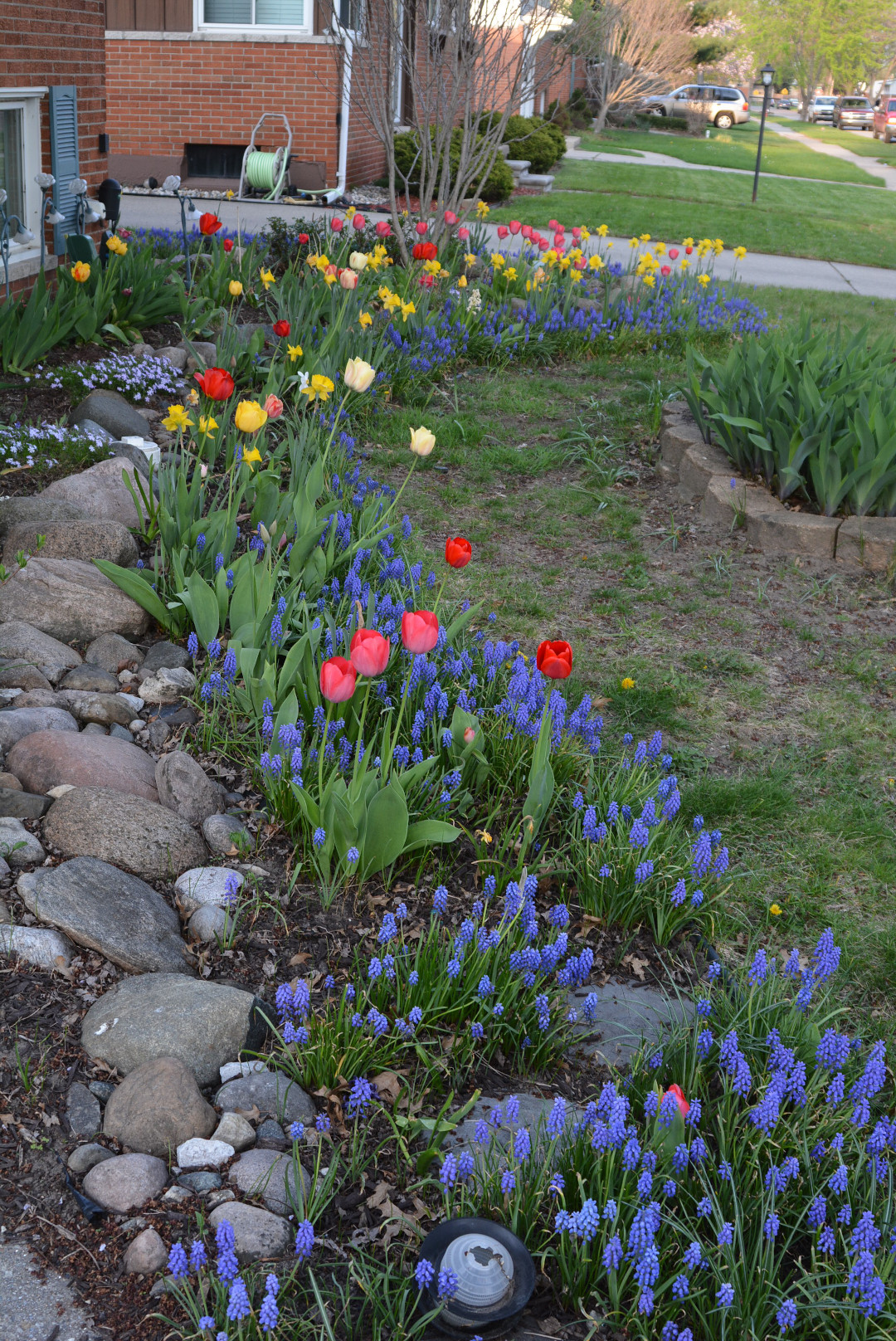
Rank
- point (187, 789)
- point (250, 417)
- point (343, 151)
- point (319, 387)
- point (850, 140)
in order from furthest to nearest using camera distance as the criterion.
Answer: point (850, 140)
point (343, 151)
point (319, 387)
point (250, 417)
point (187, 789)

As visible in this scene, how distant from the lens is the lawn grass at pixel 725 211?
547 inches

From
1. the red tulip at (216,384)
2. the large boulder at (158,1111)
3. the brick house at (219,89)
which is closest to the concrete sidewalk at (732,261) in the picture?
the brick house at (219,89)

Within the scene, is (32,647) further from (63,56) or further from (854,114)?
(854,114)

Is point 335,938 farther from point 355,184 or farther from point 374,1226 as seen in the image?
point 355,184

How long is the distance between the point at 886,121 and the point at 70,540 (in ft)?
158

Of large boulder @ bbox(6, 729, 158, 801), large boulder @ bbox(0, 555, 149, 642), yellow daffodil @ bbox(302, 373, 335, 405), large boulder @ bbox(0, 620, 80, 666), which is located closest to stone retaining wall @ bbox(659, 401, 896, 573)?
yellow daffodil @ bbox(302, 373, 335, 405)

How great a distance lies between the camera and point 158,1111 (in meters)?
1.92

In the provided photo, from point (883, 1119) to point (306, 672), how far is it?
5.84ft

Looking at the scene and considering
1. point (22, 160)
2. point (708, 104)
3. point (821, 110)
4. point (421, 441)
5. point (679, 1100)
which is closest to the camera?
point (679, 1100)

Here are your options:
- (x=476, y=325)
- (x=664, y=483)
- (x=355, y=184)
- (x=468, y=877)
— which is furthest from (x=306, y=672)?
(x=355, y=184)

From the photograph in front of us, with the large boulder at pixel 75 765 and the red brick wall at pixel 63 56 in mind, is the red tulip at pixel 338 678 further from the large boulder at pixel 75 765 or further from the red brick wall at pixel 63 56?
the red brick wall at pixel 63 56

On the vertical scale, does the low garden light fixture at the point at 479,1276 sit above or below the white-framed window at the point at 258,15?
below

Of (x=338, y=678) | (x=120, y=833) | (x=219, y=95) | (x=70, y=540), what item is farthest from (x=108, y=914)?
(x=219, y=95)

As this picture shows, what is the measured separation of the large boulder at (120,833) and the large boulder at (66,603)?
38.5 inches
